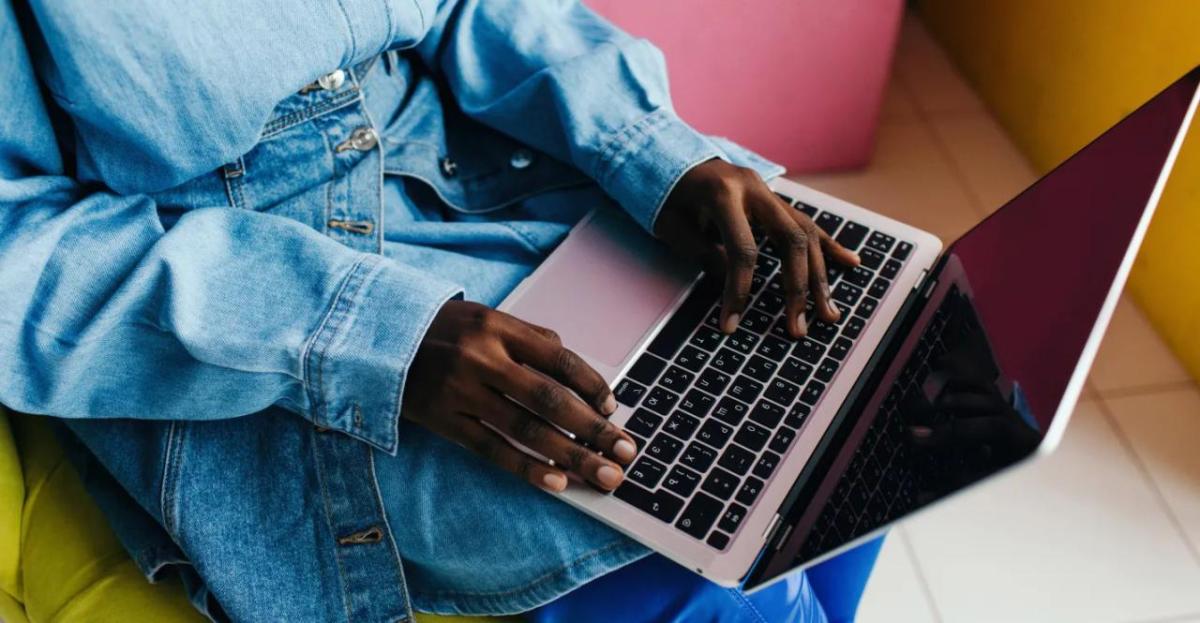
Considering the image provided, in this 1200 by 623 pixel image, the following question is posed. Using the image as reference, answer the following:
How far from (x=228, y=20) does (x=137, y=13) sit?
6cm

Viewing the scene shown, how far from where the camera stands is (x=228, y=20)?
2.44 feet

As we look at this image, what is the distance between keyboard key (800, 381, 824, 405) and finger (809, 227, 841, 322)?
0.07 m

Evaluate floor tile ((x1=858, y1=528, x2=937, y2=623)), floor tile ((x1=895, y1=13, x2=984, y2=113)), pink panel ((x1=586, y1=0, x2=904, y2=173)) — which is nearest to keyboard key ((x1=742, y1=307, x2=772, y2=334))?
floor tile ((x1=858, y1=528, x2=937, y2=623))

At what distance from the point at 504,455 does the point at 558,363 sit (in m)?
0.08

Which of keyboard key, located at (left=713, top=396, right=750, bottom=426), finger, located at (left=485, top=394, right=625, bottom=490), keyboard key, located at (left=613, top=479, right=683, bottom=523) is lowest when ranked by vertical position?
finger, located at (left=485, top=394, right=625, bottom=490)

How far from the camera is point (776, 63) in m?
1.54

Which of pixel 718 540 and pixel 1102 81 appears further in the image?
pixel 1102 81

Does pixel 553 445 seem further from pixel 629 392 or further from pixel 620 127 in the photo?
pixel 620 127

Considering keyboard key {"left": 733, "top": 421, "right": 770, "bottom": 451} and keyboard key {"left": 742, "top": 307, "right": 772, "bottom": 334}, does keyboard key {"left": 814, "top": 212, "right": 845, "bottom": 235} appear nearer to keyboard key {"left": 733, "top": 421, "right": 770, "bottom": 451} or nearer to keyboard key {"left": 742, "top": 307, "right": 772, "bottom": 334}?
keyboard key {"left": 742, "top": 307, "right": 772, "bottom": 334}

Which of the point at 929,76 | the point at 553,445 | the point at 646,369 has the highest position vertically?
the point at 929,76

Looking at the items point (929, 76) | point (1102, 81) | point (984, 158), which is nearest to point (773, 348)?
point (1102, 81)

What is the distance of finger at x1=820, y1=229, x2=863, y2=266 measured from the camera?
0.92 metres

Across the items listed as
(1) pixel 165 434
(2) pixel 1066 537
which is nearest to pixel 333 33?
(1) pixel 165 434

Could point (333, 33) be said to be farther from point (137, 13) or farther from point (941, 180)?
point (941, 180)
